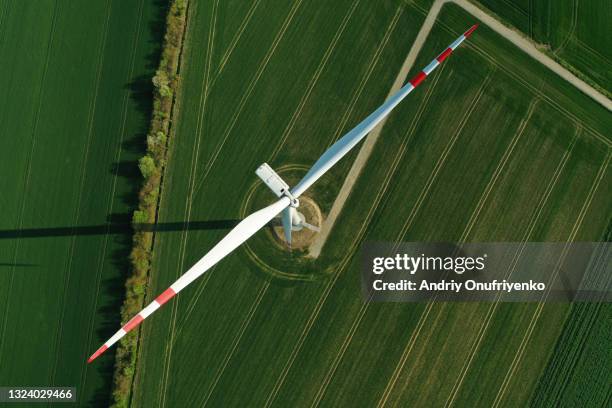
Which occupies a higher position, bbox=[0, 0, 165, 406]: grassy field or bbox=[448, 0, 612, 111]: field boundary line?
bbox=[448, 0, 612, 111]: field boundary line

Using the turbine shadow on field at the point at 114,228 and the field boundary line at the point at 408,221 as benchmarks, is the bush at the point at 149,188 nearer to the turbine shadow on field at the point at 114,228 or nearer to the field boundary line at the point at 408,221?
the turbine shadow on field at the point at 114,228

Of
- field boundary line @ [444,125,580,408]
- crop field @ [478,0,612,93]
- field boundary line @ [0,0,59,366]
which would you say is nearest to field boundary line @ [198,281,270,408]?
field boundary line @ [444,125,580,408]

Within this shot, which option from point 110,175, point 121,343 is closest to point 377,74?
point 110,175

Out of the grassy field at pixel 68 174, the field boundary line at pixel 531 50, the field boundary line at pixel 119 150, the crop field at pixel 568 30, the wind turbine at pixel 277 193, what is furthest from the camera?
the crop field at pixel 568 30

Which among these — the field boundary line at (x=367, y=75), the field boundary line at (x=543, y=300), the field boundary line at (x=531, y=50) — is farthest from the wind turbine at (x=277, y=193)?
the field boundary line at (x=543, y=300)

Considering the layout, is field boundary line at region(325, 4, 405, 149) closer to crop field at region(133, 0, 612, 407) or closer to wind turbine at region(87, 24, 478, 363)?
crop field at region(133, 0, 612, 407)

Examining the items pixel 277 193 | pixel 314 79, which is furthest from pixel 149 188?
pixel 314 79

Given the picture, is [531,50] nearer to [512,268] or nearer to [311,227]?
[512,268]
